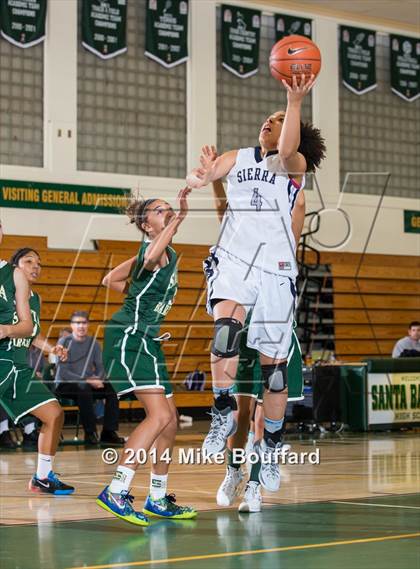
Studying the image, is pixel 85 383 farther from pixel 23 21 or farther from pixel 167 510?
pixel 23 21

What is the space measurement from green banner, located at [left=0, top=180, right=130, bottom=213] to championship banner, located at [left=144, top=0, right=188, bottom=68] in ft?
7.96

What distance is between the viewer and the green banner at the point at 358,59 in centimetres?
1972

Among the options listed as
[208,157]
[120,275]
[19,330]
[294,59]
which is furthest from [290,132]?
[19,330]

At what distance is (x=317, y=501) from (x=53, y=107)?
35.4 feet

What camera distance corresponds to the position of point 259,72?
62.3 ft

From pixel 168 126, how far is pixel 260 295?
12122 mm

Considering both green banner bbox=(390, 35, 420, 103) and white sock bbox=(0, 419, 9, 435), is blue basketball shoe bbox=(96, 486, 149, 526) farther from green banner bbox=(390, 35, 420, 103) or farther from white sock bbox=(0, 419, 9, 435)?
green banner bbox=(390, 35, 420, 103)

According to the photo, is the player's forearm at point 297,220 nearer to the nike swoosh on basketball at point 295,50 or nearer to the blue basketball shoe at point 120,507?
the nike swoosh on basketball at point 295,50

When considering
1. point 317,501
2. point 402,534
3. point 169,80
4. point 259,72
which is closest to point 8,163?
point 169,80

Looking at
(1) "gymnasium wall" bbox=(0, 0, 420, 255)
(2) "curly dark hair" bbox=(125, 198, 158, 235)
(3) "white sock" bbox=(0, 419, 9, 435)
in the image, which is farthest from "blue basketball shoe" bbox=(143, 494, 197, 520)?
(1) "gymnasium wall" bbox=(0, 0, 420, 255)

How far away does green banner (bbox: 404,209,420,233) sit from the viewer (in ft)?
67.1

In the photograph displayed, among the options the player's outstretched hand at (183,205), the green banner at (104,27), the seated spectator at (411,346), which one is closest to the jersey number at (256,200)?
the player's outstretched hand at (183,205)

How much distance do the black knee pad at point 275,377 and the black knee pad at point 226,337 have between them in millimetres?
310

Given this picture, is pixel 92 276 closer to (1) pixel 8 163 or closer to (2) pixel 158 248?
(1) pixel 8 163
